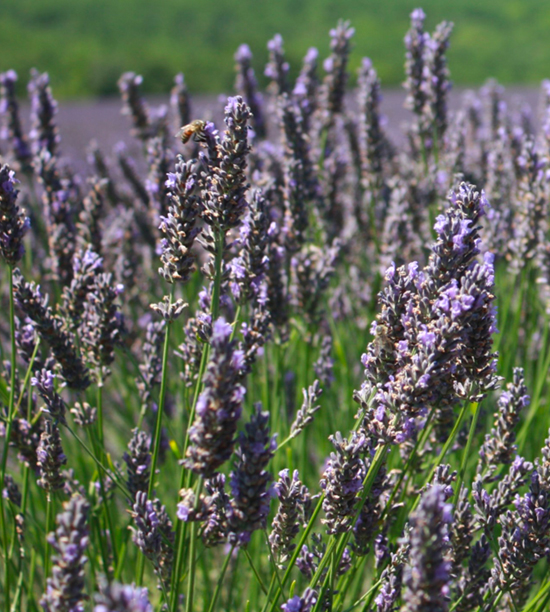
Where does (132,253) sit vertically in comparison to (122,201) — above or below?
below

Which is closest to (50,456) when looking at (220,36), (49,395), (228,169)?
(49,395)

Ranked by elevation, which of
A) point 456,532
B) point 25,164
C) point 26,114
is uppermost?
point 26,114

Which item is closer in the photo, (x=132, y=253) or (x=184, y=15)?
(x=132, y=253)

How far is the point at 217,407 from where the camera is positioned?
3.48 ft

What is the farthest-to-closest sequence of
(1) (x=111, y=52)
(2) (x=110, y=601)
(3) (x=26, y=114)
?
1. (1) (x=111, y=52)
2. (3) (x=26, y=114)
3. (2) (x=110, y=601)

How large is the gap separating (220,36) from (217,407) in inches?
1016

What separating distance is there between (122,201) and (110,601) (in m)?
Result: 3.38

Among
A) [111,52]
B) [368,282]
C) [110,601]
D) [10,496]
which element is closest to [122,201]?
[368,282]

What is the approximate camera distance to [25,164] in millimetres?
3400

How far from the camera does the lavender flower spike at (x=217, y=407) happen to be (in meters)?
1.03

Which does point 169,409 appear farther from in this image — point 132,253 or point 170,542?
point 170,542

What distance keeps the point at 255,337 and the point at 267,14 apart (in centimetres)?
2668

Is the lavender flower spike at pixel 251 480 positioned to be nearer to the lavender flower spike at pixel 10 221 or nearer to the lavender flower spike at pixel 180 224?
the lavender flower spike at pixel 180 224

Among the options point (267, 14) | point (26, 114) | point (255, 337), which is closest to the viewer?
point (255, 337)
